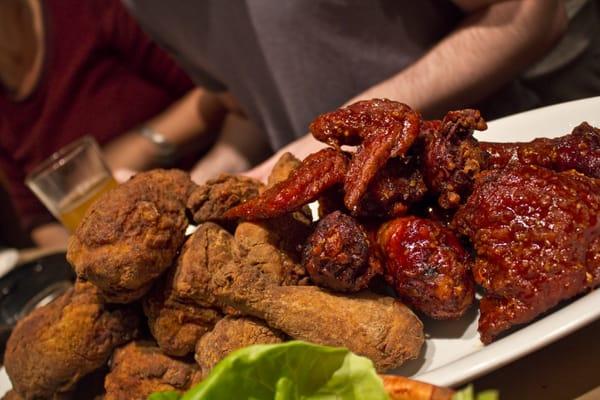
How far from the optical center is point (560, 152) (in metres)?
1.16

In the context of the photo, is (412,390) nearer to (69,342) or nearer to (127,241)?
(127,241)

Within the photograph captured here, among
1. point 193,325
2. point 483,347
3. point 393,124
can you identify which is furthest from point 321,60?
point 483,347

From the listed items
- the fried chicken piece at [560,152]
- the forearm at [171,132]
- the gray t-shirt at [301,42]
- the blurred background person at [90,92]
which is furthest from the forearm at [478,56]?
the forearm at [171,132]

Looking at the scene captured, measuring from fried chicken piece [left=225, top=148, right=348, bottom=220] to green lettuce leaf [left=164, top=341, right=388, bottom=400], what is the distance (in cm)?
32

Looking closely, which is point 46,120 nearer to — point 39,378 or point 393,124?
point 39,378

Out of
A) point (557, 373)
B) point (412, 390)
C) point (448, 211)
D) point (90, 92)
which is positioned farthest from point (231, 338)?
point (90, 92)

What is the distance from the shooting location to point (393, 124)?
1.13 metres

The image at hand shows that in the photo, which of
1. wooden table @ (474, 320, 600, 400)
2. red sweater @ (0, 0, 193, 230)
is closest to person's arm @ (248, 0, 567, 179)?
wooden table @ (474, 320, 600, 400)

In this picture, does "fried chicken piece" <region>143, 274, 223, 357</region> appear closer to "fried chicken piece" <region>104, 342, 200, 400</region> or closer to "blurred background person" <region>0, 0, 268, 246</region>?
"fried chicken piece" <region>104, 342, 200, 400</region>

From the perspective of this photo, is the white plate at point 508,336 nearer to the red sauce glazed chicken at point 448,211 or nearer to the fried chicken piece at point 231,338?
the red sauce glazed chicken at point 448,211

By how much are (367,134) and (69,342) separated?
78cm

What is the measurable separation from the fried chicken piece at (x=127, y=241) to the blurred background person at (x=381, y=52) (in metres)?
0.52

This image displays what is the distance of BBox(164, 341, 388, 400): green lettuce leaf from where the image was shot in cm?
89

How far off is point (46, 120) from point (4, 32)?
2.12 ft
